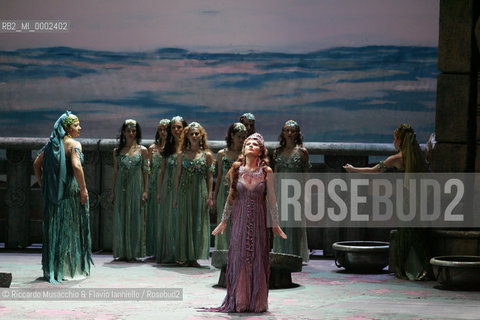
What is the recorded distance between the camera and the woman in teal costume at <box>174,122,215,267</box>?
1160cm

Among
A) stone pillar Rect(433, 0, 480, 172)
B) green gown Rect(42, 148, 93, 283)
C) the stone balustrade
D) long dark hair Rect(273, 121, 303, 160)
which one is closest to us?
green gown Rect(42, 148, 93, 283)

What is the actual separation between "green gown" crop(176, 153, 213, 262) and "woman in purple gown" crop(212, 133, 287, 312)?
3057mm

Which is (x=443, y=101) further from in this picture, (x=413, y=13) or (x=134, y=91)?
(x=134, y=91)

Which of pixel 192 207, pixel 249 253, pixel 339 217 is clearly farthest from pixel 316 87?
pixel 249 253

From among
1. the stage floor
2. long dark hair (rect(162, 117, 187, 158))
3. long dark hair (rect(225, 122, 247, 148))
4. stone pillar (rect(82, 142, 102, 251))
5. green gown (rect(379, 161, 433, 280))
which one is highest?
long dark hair (rect(225, 122, 247, 148))

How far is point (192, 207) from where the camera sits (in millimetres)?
11695

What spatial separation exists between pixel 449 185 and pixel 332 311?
3169 millimetres

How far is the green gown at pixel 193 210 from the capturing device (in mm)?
11617

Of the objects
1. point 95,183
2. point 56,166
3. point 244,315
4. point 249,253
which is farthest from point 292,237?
point 244,315

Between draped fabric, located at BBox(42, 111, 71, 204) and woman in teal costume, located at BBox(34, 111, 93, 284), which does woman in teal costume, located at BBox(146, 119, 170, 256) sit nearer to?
woman in teal costume, located at BBox(34, 111, 93, 284)

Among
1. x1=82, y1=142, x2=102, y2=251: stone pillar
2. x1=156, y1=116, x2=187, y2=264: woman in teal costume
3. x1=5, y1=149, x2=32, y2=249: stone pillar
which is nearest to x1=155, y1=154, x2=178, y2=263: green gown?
x1=156, y1=116, x2=187, y2=264: woman in teal costume

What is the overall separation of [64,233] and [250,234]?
8.21 ft

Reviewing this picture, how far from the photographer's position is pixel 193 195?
11688mm

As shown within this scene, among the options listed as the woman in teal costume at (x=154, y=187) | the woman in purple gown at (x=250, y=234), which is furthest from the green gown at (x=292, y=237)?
the woman in purple gown at (x=250, y=234)
